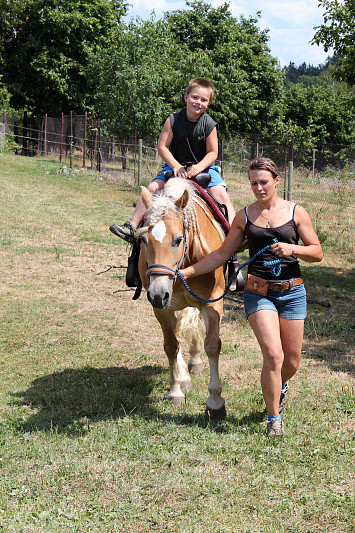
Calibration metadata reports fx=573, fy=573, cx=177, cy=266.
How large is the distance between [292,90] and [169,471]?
47.0 m

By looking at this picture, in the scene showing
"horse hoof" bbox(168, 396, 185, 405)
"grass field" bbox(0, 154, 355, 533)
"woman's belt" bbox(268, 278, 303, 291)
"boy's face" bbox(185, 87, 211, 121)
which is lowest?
"horse hoof" bbox(168, 396, 185, 405)

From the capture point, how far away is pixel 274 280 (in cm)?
421

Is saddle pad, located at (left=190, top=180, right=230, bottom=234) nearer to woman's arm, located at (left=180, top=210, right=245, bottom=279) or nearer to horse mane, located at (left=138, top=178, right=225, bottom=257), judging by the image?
horse mane, located at (left=138, top=178, right=225, bottom=257)

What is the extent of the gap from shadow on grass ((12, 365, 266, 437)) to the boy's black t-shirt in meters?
2.29

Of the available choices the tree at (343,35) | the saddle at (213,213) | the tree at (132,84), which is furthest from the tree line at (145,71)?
the saddle at (213,213)

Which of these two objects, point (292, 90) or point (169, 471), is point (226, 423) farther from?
point (292, 90)

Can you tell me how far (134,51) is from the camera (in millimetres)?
23234

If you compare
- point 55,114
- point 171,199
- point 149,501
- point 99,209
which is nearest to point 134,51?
point 99,209

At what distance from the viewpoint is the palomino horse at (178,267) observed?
13.4 ft

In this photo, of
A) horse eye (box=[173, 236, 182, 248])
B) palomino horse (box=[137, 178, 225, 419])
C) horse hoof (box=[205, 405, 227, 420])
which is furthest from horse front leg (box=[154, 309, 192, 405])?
horse eye (box=[173, 236, 182, 248])

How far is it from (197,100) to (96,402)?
2958 mm

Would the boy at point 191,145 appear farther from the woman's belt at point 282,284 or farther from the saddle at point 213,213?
the woman's belt at point 282,284

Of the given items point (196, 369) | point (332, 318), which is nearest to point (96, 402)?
point (196, 369)

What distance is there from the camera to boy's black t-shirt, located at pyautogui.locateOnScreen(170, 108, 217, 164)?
5.54 m
